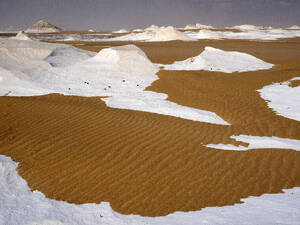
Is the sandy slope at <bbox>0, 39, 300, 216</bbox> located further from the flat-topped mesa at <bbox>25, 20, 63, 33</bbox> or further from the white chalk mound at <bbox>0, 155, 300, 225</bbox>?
the flat-topped mesa at <bbox>25, 20, 63, 33</bbox>

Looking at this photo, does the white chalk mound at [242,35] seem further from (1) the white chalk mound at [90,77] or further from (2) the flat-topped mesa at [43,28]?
(2) the flat-topped mesa at [43,28]

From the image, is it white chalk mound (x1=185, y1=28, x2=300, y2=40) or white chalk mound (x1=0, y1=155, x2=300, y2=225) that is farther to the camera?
white chalk mound (x1=185, y1=28, x2=300, y2=40)

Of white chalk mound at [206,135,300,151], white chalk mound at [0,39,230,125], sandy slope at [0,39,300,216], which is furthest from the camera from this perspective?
white chalk mound at [0,39,230,125]

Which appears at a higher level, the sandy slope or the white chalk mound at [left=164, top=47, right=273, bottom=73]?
the white chalk mound at [left=164, top=47, right=273, bottom=73]

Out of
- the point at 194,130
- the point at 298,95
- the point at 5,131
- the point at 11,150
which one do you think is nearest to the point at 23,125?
the point at 5,131

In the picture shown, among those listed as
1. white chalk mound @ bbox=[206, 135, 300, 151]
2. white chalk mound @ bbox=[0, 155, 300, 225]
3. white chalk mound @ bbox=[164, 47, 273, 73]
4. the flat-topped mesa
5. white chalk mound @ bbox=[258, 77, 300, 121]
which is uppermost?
the flat-topped mesa

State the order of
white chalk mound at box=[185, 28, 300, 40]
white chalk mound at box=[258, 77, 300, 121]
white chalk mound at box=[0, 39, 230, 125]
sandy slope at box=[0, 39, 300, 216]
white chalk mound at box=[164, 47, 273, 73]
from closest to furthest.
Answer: sandy slope at box=[0, 39, 300, 216], white chalk mound at box=[258, 77, 300, 121], white chalk mound at box=[0, 39, 230, 125], white chalk mound at box=[164, 47, 273, 73], white chalk mound at box=[185, 28, 300, 40]

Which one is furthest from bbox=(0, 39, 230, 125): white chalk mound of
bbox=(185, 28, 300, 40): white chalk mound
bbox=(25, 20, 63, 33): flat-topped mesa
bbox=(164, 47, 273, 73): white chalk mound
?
bbox=(25, 20, 63, 33): flat-topped mesa

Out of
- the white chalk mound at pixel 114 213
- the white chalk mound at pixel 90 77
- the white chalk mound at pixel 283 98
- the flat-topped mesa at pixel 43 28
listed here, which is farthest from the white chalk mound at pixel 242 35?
the flat-topped mesa at pixel 43 28
